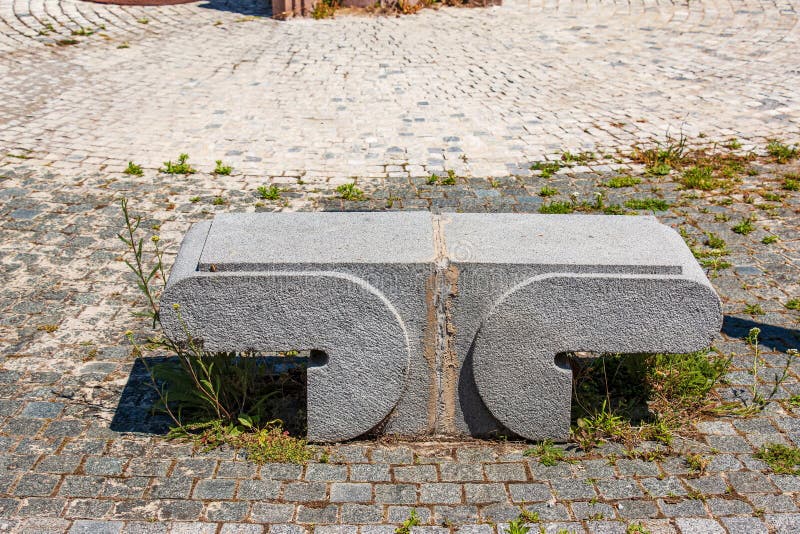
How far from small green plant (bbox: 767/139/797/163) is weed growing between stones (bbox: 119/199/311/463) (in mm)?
5907

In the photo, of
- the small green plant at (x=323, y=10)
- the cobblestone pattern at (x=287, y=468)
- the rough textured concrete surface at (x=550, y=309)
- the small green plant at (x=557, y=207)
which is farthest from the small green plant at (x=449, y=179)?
the small green plant at (x=323, y=10)

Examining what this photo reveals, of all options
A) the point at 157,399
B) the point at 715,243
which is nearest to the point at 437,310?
the point at 157,399

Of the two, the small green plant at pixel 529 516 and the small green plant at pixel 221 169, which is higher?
the small green plant at pixel 221 169

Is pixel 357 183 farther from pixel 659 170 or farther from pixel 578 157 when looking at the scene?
pixel 659 170

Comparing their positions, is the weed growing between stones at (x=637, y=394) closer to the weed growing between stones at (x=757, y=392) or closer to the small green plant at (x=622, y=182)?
the weed growing between stones at (x=757, y=392)

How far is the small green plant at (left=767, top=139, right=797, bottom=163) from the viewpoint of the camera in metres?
8.27

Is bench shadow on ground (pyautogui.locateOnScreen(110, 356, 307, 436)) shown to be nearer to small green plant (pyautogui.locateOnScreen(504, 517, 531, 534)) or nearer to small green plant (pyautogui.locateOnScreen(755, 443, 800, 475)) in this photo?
small green plant (pyautogui.locateOnScreen(504, 517, 531, 534))

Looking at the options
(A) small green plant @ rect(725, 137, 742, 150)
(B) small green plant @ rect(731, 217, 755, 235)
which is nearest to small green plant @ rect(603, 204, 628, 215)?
(B) small green plant @ rect(731, 217, 755, 235)

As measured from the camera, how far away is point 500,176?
796 cm

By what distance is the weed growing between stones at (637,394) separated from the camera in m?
4.44

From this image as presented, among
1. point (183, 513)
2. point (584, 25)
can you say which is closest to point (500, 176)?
point (183, 513)

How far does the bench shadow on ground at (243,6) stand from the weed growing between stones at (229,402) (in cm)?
1019

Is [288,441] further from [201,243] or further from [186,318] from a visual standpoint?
[201,243]

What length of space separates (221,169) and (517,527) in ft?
17.5
